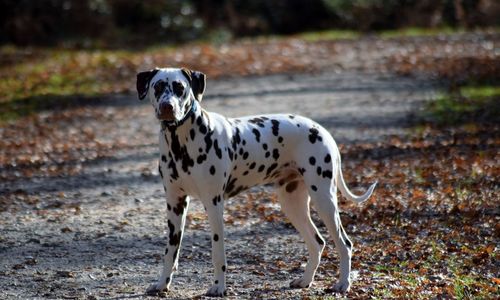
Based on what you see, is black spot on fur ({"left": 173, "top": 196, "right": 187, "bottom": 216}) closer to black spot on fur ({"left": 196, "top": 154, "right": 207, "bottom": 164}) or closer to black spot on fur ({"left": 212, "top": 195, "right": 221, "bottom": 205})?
black spot on fur ({"left": 212, "top": 195, "right": 221, "bottom": 205})

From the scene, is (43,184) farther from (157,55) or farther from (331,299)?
(157,55)

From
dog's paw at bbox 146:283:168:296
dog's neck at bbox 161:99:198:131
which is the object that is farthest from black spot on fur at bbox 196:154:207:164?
dog's paw at bbox 146:283:168:296

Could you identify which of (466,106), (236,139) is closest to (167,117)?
(236,139)

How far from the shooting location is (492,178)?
12852 millimetres

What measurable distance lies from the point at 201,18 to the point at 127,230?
2541 cm

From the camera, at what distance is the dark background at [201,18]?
102 feet

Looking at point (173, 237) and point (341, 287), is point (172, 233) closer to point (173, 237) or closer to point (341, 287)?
point (173, 237)

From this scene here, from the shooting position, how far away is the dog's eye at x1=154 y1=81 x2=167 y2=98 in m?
7.57

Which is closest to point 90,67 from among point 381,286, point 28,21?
point 28,21

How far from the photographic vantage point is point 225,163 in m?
7.84

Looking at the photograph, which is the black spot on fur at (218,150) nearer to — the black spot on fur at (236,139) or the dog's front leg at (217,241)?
the black spot on fur at (236,139)

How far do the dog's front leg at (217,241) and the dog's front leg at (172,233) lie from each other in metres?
0.32

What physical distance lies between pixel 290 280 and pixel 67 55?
803 inches


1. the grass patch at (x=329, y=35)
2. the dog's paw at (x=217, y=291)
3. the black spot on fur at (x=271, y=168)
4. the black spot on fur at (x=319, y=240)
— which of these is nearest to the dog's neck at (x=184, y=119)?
the black spot on fur at (x=271, y=168)
